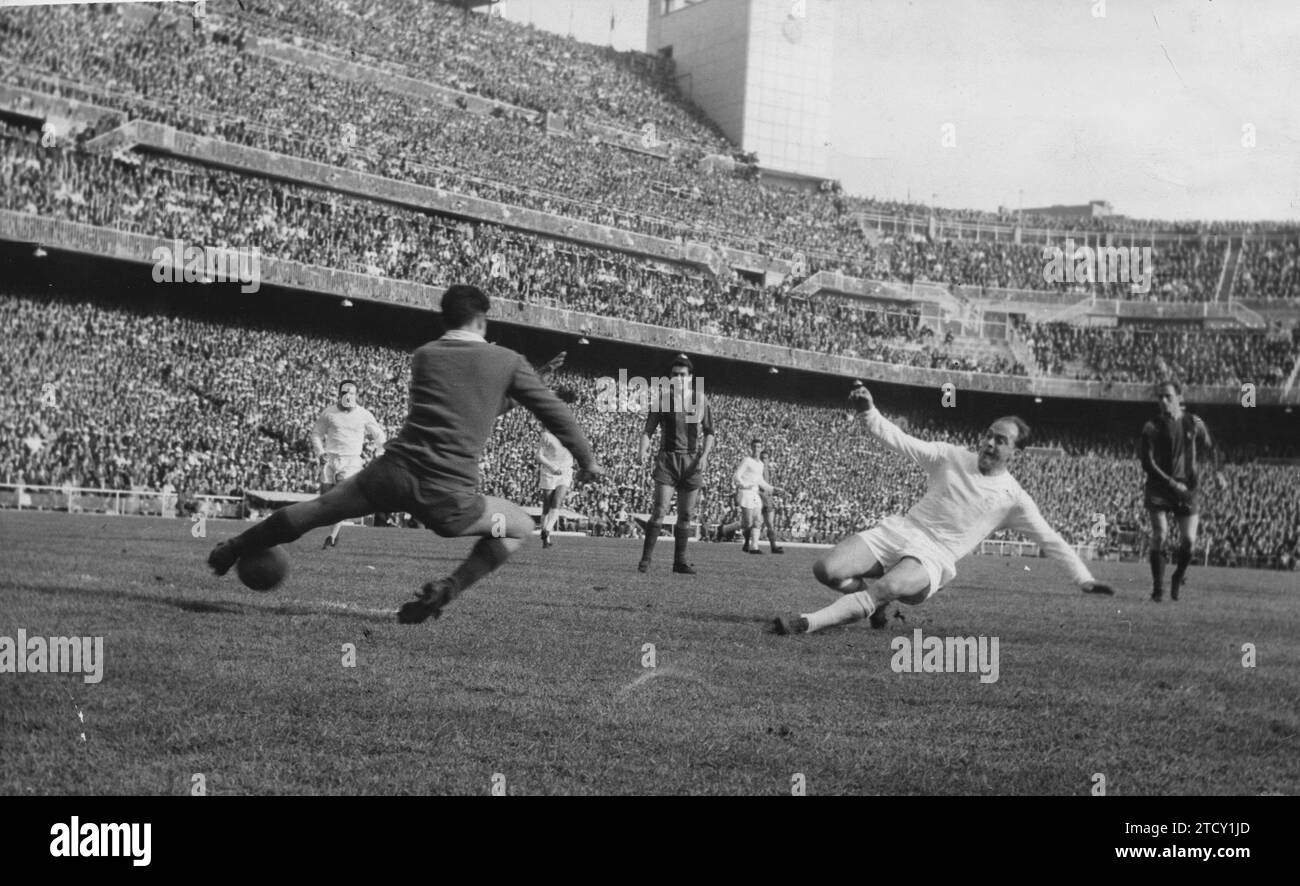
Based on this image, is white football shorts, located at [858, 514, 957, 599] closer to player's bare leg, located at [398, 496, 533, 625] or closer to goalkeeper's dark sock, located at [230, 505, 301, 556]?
player's bare leg, located at [398, 496, 533, 625]

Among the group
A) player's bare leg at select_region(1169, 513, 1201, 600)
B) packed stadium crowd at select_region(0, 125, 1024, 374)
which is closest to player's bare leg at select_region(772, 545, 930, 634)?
packed stadium crowd at select_region(0, 125, 1024, 374)

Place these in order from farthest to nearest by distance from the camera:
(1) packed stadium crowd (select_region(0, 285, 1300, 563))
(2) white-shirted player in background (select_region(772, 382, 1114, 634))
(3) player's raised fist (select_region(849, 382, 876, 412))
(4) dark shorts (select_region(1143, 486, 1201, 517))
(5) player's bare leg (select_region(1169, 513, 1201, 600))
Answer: (5) player's bare leg (select_region(1169, 513, 1201, 600)), (4) dark shorts (select_region(1143, 486, 1201, 517)), (1) packed stadium crowd (select_region(0, 285, 1300, 563)), (2) white-shirted player in background (select_region(772, 382, 1114, 634)), (3) player's raised fist (select_region(849, 382, 876, 412))

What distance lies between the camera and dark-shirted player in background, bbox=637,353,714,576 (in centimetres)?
836

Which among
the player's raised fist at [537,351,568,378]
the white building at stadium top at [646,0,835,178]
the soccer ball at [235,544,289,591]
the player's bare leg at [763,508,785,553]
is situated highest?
the white building at stadium top at [646,0,835,178]

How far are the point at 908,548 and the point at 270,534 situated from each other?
347 cm

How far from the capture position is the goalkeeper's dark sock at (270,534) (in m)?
5.91

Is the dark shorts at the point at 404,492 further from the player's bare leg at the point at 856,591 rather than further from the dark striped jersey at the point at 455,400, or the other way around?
the player's bare leg at the point at 856,591

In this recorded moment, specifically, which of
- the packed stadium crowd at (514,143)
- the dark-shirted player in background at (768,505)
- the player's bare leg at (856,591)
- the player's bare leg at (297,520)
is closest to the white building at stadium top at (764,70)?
the packed stadium crowd at (514,143)

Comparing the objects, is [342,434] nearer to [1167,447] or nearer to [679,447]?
[679,447]

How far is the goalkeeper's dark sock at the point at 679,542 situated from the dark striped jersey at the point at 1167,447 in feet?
12.1

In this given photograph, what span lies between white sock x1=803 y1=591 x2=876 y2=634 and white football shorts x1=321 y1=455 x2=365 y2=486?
295 centimetres

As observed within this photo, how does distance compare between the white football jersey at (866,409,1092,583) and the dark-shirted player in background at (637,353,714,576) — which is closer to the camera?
the white football jersey at (866,409,1092,583)

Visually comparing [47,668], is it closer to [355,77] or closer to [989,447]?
[989,447]
